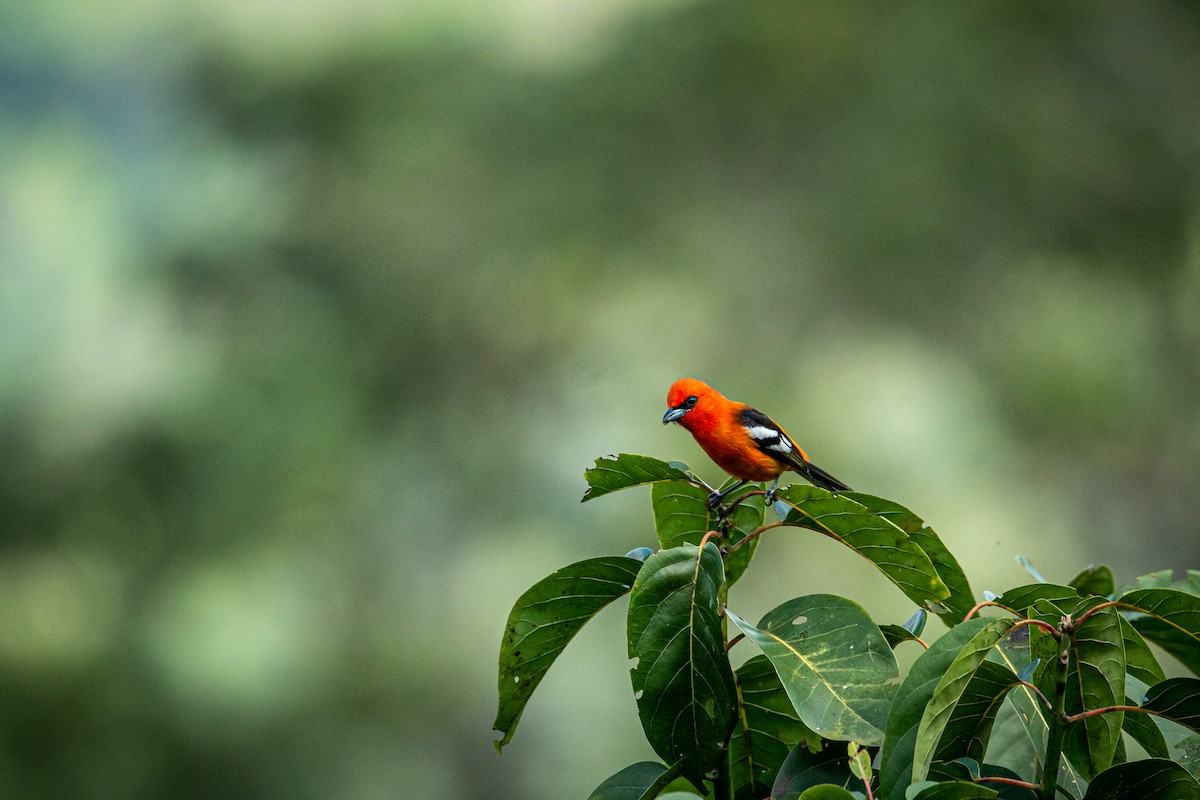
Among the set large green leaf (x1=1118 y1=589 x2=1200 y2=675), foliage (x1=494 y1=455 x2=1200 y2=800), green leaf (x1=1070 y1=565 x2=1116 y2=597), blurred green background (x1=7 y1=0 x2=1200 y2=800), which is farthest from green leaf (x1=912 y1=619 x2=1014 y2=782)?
blurred green background (x1=7 y1=0 x2=1200 y2=800)

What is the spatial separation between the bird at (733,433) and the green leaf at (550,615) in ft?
1.88

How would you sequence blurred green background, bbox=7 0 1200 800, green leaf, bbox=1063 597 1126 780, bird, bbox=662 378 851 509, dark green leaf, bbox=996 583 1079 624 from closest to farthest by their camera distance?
green leaf, bbox=1063 597 1126 780
dark green leaf, bbox=996 583 1079 624
bird, bbox=662 378 851 509
blurred green background, bbox=7 0 1200 800

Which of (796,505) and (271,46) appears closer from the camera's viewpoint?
(796,505)

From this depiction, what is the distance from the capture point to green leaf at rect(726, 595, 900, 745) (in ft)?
2.50

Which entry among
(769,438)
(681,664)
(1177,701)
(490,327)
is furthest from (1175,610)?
(490,327)

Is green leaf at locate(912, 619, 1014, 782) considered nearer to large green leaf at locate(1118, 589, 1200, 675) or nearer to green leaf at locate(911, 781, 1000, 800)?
green leaf at locate(911, 781, 1000, 800)

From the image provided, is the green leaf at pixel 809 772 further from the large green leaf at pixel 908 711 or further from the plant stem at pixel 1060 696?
the plant stem at pixel 1060 696

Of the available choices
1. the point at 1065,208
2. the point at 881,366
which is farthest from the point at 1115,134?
the point at 881,366

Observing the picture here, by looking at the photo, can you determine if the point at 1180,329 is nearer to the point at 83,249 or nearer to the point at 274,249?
the point at 274,249

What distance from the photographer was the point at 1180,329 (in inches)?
181

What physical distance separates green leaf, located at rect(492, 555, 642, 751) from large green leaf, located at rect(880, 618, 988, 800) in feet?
0.94

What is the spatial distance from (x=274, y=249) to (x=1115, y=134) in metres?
4.41

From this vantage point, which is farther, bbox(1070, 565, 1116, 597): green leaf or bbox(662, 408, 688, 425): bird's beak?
bbox(662, 408, 688, 425): bird's beak

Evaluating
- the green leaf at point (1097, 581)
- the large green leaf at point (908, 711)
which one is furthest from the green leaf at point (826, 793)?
the green leaf at point (1097, 581)
